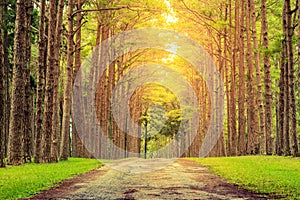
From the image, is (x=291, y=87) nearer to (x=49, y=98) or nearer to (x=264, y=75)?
(x=264, y=75)

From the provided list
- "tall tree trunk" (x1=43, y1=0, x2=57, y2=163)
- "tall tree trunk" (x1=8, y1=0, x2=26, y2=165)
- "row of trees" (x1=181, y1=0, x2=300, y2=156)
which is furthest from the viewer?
"row of trees" (x1=181, y1=0, x2=300, y2=156)

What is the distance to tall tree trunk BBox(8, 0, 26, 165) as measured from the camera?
1467 cm

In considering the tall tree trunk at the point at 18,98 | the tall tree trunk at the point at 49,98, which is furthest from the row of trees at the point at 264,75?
the tall tree trunk at the point at 18,98

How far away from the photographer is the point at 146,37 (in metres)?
36.8

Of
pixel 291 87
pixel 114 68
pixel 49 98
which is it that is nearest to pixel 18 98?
pixel 49 98

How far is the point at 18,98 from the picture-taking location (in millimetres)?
14797

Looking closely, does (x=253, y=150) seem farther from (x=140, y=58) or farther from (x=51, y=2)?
(x=140, y=58)

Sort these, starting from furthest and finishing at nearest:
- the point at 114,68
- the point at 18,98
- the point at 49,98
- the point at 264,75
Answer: the point at 114,68, the point at 264,75, the point at 49,98, the point at 18,98

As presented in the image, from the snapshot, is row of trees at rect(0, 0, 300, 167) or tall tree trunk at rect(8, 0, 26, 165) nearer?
tall tree trunk at rect(8, 0, 26, 165)

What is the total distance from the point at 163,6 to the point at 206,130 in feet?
63.4

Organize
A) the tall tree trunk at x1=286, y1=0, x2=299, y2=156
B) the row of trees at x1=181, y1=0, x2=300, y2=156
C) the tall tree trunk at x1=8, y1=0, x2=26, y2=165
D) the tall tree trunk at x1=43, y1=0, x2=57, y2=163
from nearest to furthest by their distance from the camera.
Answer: the tall tree trunk at x1=8, y1=0, x2=26, y2=165 < the tall tree trunk at x1=43, y1=0, x2=57, y2=163 < the tall tree trunk at x1=286, y1=0, x2=299, y2=156 < the row of trees at x1=181, y1=0, x2=300, y2=156

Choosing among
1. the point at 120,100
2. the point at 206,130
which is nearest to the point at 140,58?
the point at 120,100

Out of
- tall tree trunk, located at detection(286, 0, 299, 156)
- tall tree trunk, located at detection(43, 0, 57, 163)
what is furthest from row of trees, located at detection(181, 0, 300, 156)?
tall tree trunk, located at detection(43, 0, 57, 163)

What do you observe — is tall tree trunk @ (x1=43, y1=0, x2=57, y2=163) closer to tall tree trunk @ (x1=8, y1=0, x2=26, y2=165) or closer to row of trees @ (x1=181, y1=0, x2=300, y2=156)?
tall tree trunk @ (x1=8, y1=0, x2=26, y2=165)
